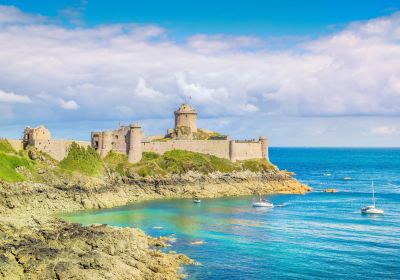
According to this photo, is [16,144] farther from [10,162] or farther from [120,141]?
[120,141]

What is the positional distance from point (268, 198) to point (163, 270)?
2067 inches

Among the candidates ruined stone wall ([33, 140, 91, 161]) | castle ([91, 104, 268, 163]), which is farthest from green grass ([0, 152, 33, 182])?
castle ([91, 104, 268, 163])

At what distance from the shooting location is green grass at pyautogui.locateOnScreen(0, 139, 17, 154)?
78.5 metres

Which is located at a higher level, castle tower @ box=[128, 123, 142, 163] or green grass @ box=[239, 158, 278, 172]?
castle tower @ box=[128, 123, 142, 163]

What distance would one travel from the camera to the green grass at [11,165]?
69.4 metres

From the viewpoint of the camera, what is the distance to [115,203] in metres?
78.2

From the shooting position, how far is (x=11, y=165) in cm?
7419

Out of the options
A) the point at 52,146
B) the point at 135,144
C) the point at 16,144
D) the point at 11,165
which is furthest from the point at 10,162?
the point at 135,144

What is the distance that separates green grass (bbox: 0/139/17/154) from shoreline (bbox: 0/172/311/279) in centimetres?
982

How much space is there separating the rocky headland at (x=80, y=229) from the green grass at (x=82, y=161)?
1.29m

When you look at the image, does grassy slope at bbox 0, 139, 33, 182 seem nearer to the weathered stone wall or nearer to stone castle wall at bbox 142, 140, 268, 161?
the weathered stone wall

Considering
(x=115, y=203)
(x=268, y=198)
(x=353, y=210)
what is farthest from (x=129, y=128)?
(x=353, y=210)

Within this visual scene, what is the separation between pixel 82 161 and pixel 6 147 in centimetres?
1172

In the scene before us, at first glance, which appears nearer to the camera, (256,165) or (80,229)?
(80,229)
